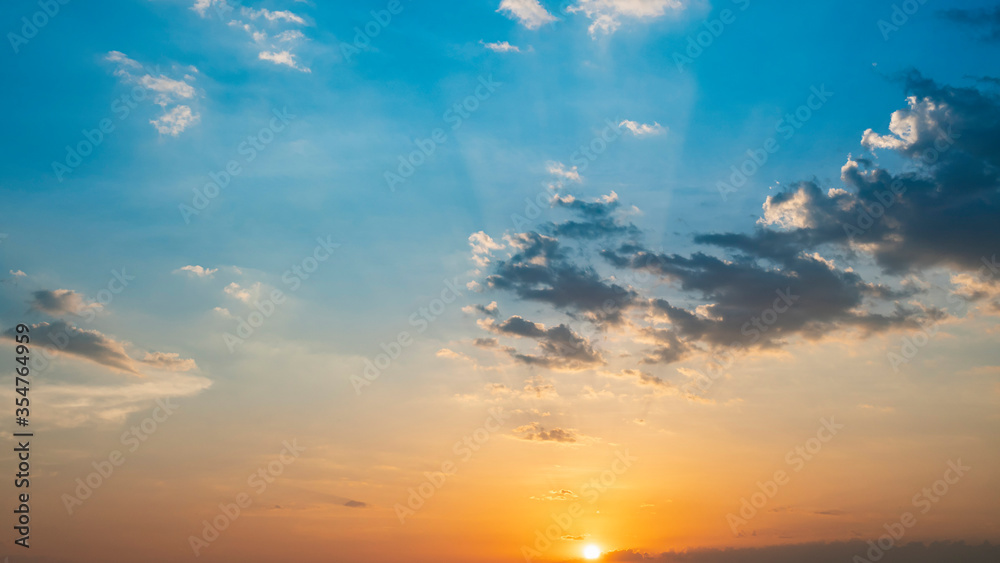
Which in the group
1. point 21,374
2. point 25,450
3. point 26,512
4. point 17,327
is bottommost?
point 26,512

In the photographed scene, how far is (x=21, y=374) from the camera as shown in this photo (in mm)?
74375

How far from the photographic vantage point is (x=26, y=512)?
81438 millimetres

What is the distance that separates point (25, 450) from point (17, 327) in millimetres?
18460

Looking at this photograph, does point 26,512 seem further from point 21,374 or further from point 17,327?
point 17,327

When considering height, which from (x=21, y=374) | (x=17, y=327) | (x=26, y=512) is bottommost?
(x=26, y=512)

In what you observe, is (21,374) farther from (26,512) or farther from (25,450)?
(26,512)

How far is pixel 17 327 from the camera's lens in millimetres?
73438

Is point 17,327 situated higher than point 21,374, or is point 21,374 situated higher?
point 17,327

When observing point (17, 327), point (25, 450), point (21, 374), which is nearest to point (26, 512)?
point (25, 450)

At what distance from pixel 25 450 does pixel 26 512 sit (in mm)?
10131

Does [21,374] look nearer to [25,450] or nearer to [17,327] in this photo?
[17,327]

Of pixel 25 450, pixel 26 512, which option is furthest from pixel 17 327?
pixel 26 512

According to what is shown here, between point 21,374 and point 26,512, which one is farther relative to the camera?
point 26,512

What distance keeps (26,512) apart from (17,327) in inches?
1125
